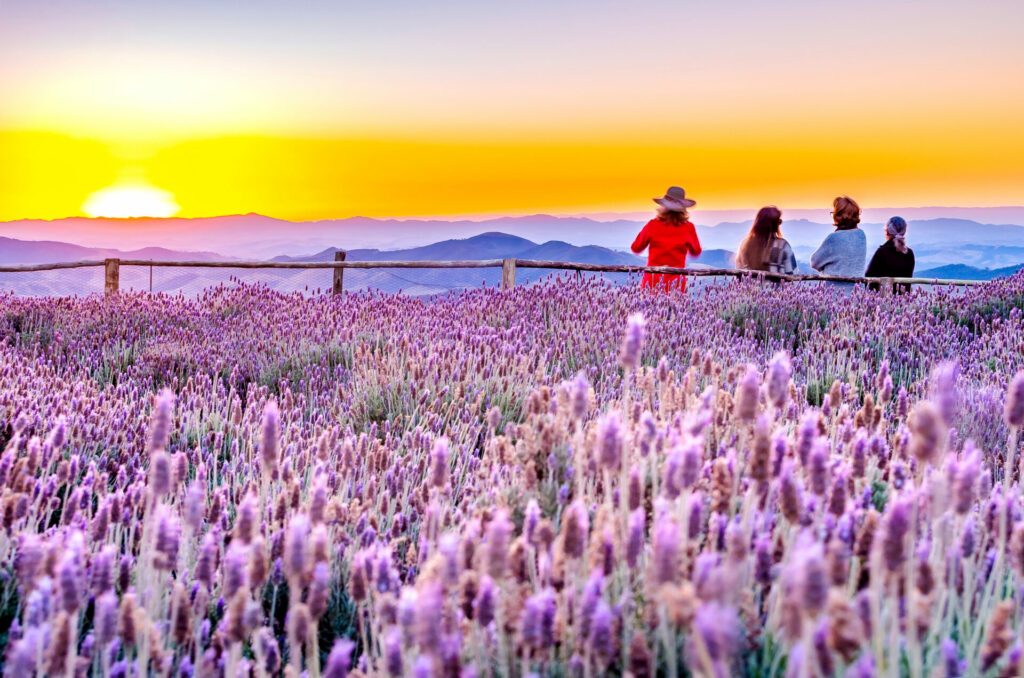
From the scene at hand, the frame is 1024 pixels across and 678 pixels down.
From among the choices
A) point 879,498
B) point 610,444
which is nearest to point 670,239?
point 879,498

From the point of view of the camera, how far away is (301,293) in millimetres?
9594

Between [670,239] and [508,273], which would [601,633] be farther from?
[508,273]

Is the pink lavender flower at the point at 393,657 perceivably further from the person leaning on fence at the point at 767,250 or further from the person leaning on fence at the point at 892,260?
the person leaning on fence at the point at 892,260

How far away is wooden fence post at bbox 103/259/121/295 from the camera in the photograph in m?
11.3

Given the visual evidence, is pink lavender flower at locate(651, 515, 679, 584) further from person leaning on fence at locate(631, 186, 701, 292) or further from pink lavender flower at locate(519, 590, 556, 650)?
person leaning on fence at locate(631, 186, 701, 292)

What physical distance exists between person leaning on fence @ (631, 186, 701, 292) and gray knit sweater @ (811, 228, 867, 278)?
4.98 feet

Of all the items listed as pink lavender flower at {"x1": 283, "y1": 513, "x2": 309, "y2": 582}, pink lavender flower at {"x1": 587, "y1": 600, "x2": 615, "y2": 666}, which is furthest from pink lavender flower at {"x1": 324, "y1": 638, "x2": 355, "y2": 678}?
pink lavender flower at {"x1": 587, "y1": 600, "x2": 615, "y2": 666}

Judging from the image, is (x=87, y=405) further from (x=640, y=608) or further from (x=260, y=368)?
(x=640, y=608)

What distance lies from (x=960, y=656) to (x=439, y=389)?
3.51m

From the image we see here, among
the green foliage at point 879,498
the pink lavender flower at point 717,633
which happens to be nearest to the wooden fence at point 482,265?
the green foliage at point 879,498

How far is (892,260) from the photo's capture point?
35.5ft

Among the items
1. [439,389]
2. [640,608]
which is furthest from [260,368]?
[640,608]

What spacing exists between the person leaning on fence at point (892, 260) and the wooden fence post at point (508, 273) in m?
4.42

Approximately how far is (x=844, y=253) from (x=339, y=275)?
670 centimetres
